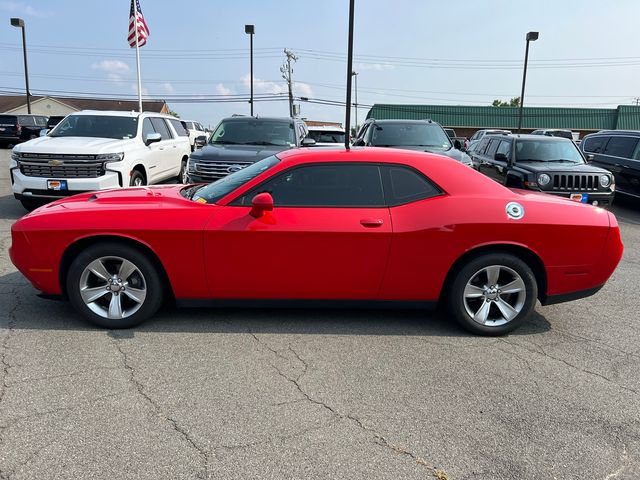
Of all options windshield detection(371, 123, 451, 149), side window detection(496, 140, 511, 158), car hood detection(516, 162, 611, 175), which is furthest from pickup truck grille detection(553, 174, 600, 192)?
windshield detection(371, 123, 451, 149)

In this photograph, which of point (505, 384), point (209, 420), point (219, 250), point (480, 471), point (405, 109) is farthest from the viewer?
point (405, 109)

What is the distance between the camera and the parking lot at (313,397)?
2588 mm

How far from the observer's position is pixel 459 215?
407cm

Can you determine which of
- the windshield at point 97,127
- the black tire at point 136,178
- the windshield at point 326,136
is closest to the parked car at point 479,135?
the windshield at point 326,136

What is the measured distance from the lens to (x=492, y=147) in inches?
462

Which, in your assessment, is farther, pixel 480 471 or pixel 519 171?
pixel 519 171

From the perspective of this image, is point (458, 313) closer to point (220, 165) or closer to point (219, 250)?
point (219, 250)

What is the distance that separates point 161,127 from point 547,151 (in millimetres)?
8271

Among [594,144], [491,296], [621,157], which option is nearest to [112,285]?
[491,296]

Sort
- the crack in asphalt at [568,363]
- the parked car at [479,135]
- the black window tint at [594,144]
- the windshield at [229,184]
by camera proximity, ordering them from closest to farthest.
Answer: the crack in asphalt at [568,363] → the windshield at [229,184] → the black window tint at [594,144] → the parked car at [479,135]

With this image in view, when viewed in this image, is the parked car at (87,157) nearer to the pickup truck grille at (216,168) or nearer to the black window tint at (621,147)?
the pickup truck grille at (216,168)

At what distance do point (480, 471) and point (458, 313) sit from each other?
5.77ft

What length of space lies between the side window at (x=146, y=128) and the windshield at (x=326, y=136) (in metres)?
5.85

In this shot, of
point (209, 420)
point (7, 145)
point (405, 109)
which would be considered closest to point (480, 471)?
point (209, 420)
